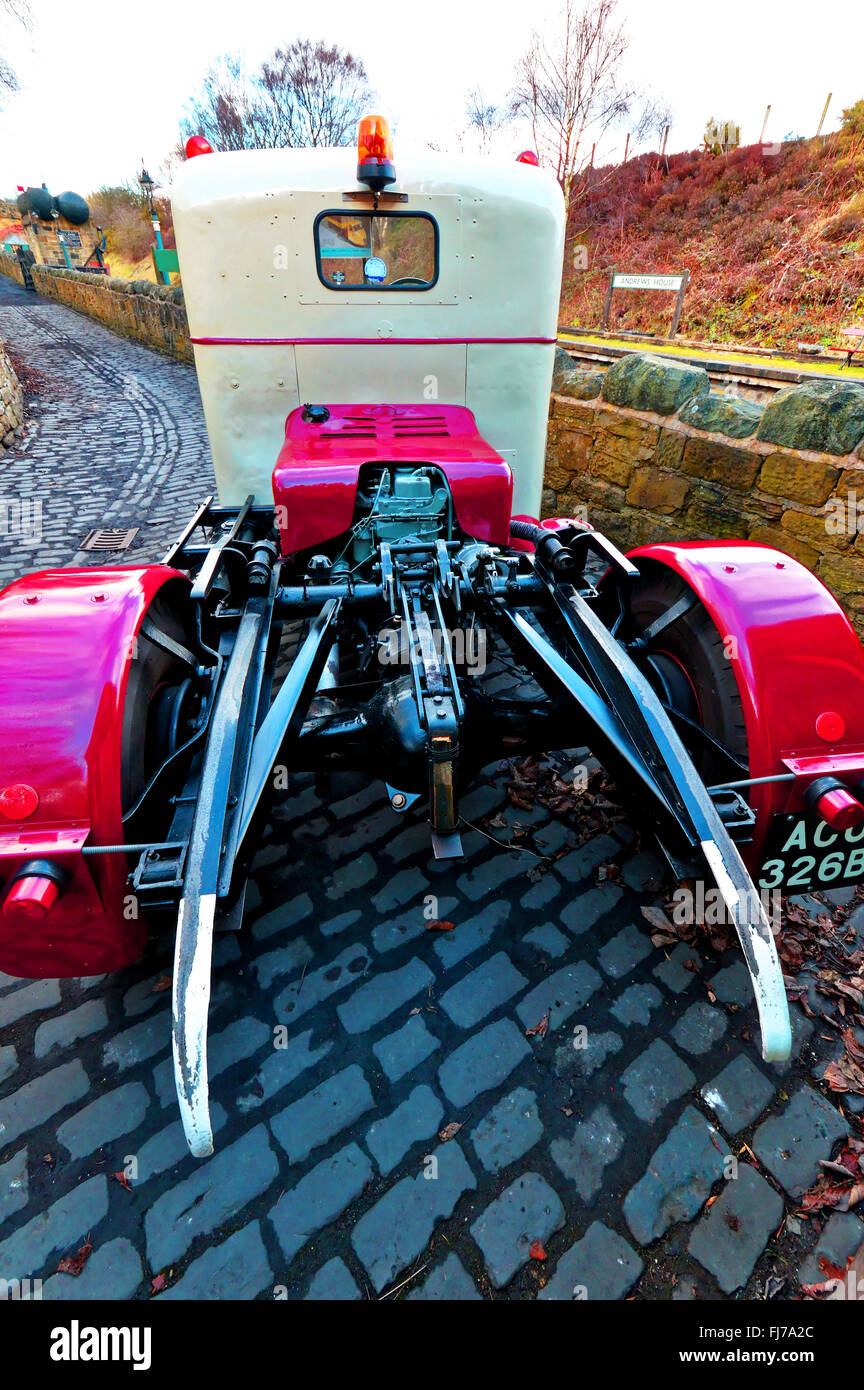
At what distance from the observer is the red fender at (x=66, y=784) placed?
1.76 m

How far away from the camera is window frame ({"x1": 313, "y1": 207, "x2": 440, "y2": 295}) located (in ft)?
11.6

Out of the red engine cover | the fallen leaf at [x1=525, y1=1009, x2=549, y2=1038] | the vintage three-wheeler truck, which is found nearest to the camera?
the vintage three-wheeler truck

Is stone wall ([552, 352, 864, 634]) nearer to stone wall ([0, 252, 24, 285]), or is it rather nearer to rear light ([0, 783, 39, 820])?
rear light ([0, 783, 39, 820])

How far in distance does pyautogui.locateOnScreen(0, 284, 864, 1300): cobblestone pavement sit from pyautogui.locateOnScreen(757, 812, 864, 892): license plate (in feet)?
1.60

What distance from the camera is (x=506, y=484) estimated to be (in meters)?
3.18

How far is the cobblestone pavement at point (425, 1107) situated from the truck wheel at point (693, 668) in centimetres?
77

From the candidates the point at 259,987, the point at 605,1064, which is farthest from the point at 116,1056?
the point at 605,1064

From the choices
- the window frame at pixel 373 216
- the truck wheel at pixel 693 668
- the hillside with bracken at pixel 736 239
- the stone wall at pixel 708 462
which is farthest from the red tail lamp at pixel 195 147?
the hillside with bracken at pixel 736 239

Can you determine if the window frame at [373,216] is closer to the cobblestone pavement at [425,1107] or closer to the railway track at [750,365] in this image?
the railway track at [750,365]

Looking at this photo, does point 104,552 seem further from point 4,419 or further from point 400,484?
point 4,419

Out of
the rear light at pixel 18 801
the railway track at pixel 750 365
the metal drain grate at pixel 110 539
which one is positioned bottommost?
the metal drain grate at pixel 110 539

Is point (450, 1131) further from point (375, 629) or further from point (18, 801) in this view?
point (375, 629)

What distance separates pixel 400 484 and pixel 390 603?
2.98ft

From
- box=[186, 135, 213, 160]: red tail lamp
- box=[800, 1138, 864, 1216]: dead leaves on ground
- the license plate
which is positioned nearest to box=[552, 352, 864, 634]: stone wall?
the license plate
